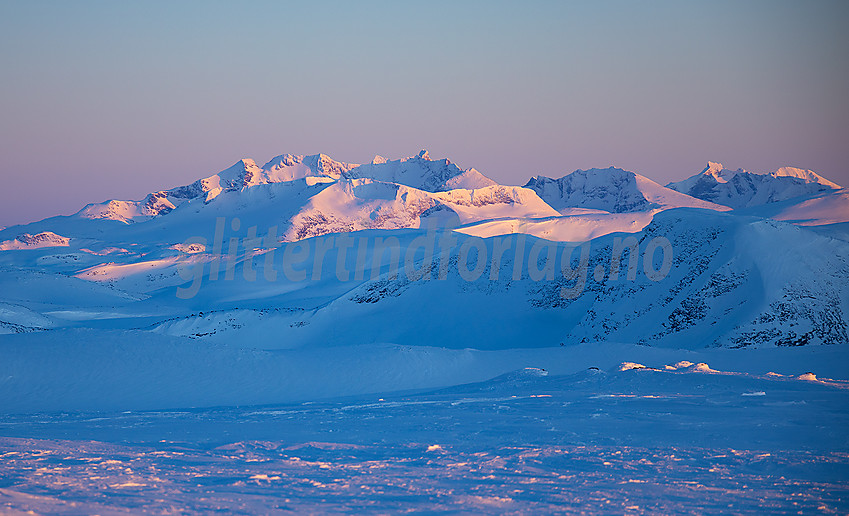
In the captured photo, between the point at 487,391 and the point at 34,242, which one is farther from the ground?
the point at 34,242

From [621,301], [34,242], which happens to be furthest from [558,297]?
[34,242]

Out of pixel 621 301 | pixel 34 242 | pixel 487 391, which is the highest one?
pixel 34 242

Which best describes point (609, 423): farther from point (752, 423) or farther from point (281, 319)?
point (281, 319)

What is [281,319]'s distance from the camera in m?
38.1

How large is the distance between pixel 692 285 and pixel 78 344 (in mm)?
23474

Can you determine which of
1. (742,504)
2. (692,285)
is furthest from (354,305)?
(742,504)

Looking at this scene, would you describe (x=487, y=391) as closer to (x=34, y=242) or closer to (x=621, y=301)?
(x=621, y=301)

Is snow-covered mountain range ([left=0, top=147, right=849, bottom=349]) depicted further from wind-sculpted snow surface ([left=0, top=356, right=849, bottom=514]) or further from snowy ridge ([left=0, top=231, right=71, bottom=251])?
snowy ridge ([left=0, top=231, right=71, bottom=251])

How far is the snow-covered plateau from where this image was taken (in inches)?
299

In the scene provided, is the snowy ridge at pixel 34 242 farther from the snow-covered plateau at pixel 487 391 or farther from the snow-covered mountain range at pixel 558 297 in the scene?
the snow-covered plateau at pixel 487 391

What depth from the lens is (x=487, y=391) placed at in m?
15.1

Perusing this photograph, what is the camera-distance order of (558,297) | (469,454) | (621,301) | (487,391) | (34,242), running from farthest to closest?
(34,242), (558,297), (621,301), (487,391), (469,454)

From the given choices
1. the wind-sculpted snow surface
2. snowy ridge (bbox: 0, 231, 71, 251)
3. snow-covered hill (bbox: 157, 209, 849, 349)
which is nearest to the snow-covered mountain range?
snow-covered hill (bbox: 157, 209, 849, 349)

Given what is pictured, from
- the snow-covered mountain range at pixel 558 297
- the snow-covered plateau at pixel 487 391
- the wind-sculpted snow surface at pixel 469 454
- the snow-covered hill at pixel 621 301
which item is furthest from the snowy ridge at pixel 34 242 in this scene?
the wind-sculpted snow surface at pixel 469 454
